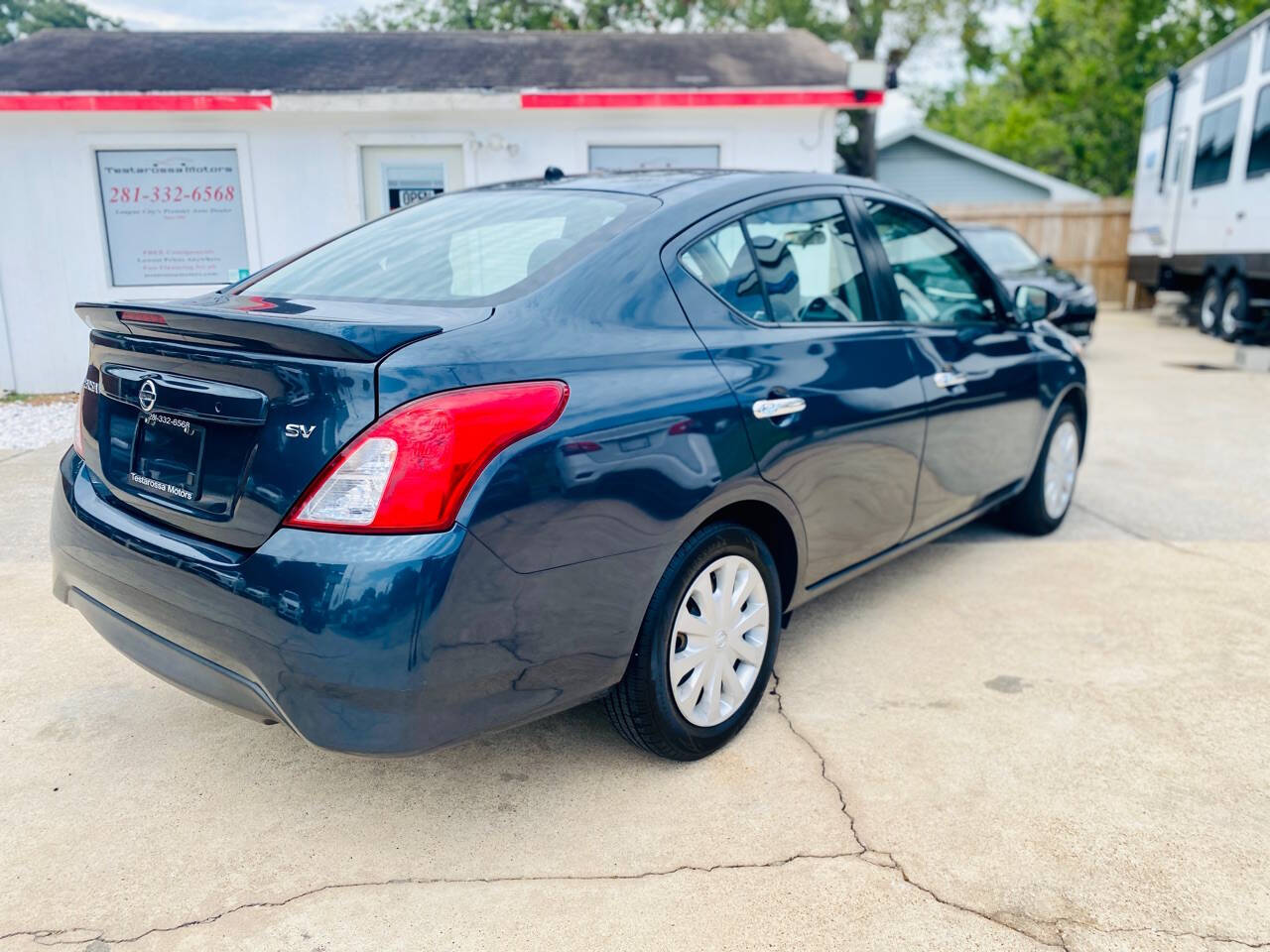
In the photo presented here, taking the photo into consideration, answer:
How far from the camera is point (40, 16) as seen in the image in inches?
634

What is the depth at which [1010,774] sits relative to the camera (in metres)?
2.82

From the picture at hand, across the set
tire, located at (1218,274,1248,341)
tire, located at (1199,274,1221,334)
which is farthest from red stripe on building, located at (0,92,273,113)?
tire, located at (1199,274,1221,334)

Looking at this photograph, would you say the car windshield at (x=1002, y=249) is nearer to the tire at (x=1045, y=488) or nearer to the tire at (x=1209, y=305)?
the tire at (x=1209, y=305)

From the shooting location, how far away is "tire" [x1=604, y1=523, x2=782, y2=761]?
8.49 ft

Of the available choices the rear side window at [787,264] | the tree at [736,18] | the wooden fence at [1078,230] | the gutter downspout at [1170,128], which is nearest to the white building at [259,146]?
the rear side window at [787,264]

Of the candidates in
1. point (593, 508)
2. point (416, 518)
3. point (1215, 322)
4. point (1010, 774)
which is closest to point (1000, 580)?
point (1010, 774)

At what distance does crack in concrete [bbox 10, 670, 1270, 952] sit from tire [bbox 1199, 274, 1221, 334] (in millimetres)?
13812

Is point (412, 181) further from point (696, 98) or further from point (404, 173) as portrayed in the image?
point (696, 98)

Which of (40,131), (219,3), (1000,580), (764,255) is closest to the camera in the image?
(764,255)

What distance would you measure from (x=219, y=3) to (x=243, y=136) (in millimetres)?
5059

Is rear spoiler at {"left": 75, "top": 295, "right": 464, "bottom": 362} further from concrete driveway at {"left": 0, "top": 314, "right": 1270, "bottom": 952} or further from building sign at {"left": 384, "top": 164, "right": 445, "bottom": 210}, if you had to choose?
building sign at {"left": 384, "top": 164, "right": 445, "bottom": 210}

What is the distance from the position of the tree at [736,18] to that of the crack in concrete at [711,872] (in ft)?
76.6

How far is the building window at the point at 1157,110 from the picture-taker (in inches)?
619

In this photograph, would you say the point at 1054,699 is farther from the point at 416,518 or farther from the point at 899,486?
the point at 416,518
